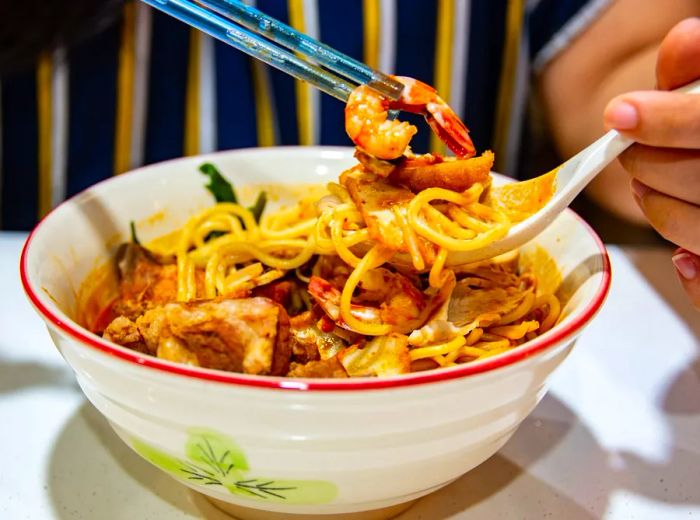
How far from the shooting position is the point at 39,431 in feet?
3.48

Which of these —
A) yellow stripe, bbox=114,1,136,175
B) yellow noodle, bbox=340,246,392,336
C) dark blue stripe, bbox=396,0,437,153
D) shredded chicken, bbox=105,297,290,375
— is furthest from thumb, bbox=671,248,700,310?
yellow stripe, bbox=114,1,136,175

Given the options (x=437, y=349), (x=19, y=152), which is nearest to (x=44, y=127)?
(x=19, y=152)

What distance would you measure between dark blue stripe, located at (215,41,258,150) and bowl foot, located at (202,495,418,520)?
1.31 meters

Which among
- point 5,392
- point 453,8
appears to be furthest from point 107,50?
point 5,392

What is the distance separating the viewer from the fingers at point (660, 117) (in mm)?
825

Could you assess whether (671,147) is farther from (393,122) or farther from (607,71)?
(607,71)

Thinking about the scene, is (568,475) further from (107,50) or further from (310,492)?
(107,50)

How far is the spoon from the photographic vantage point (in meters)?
0.92

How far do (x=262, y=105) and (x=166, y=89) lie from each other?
0.27 metres

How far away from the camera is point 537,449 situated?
1.04 metres

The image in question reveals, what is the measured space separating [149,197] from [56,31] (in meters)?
0.82

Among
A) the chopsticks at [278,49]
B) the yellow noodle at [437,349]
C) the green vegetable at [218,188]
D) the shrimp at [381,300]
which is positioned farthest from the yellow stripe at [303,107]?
the yellow noodle at [437,349]

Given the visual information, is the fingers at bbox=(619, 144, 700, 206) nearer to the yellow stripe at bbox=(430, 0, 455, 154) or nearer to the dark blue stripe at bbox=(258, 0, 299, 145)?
the yellow stripe at bbox=(430, 0, 455, 154)

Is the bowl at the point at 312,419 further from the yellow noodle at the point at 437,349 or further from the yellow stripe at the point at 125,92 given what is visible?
the yellow stripe at the point at 125,92
